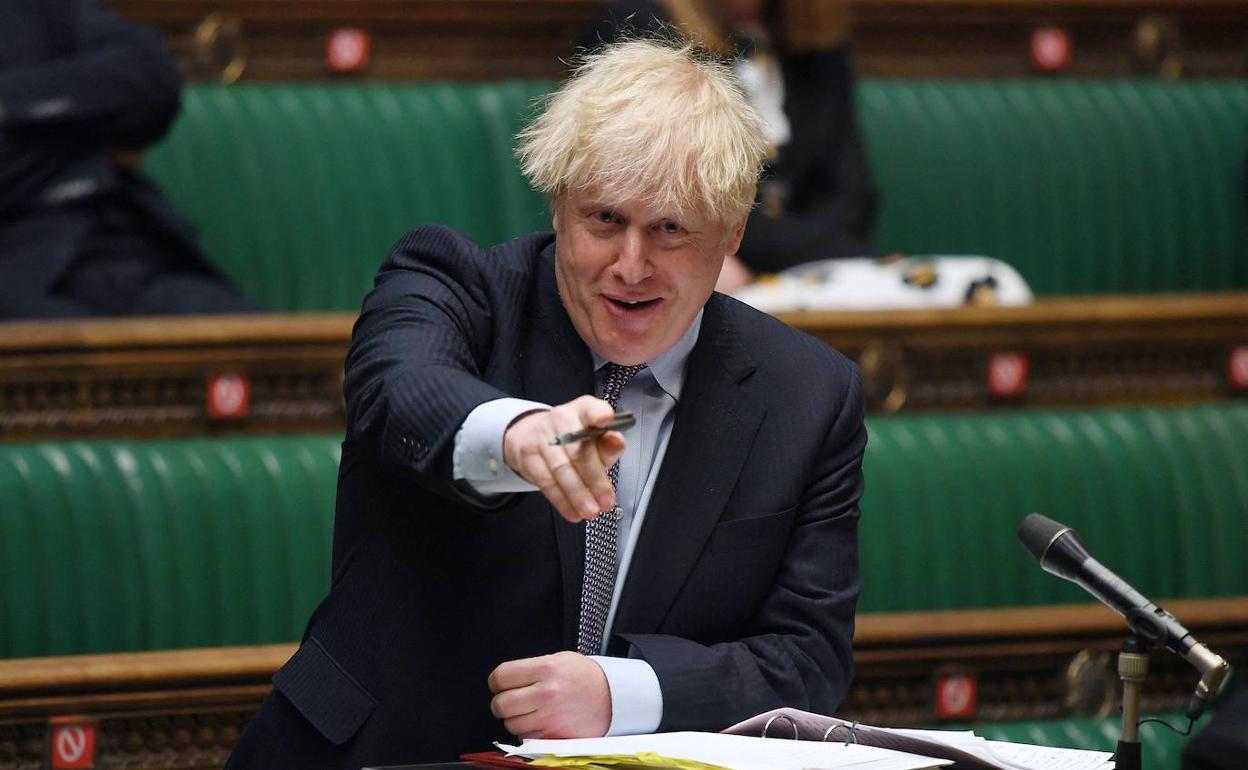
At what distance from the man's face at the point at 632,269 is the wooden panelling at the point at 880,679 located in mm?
670

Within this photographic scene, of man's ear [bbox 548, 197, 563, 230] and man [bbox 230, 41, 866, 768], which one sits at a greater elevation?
man's ear [bbox 548, 197, 563, 230]

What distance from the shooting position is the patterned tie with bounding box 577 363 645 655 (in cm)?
106

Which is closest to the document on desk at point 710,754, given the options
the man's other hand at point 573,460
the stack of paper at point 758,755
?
the stack of paper at point 758,755

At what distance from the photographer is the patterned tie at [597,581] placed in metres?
1.06

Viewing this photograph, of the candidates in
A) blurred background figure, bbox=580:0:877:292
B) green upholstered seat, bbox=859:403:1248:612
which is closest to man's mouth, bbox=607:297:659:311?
green upholstered seat, bbox=859:403:1248:612

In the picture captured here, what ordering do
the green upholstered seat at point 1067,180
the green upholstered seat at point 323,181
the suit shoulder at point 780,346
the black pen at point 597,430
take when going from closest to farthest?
1. the black pen at point 597,430
2. the suit shoulder at point 780,346
3. the green upholstered seat at point 323,181
4. the green upholstered seat at point 1067,180

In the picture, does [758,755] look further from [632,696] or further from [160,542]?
[160,542]

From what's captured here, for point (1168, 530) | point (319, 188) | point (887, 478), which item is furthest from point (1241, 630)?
point (319, 188)

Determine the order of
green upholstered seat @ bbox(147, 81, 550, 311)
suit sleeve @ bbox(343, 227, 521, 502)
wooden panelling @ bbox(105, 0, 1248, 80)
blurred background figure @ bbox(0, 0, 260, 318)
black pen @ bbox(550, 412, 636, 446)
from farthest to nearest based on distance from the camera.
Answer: wooden panelling @ bbox(105, 0, 1248, 80) → green upholstered seat @ bbox(147, 81, 550, 311) → blurred background figure @ bbox(0, 0, 260, 318) → suit sleeve @ bbox(343, 227, 521, 502) → black pen @ bbox(550, 412, 636, 446)

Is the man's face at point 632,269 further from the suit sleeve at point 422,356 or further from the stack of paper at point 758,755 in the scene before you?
the stack of paper at point 758,755

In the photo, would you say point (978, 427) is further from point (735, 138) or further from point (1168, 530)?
point (735, 138)

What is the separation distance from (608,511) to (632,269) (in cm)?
14

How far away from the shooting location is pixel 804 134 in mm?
2434

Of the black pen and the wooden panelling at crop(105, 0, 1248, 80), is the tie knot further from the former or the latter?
the wooden panelling at crop(105, 0, 1248, 80)
